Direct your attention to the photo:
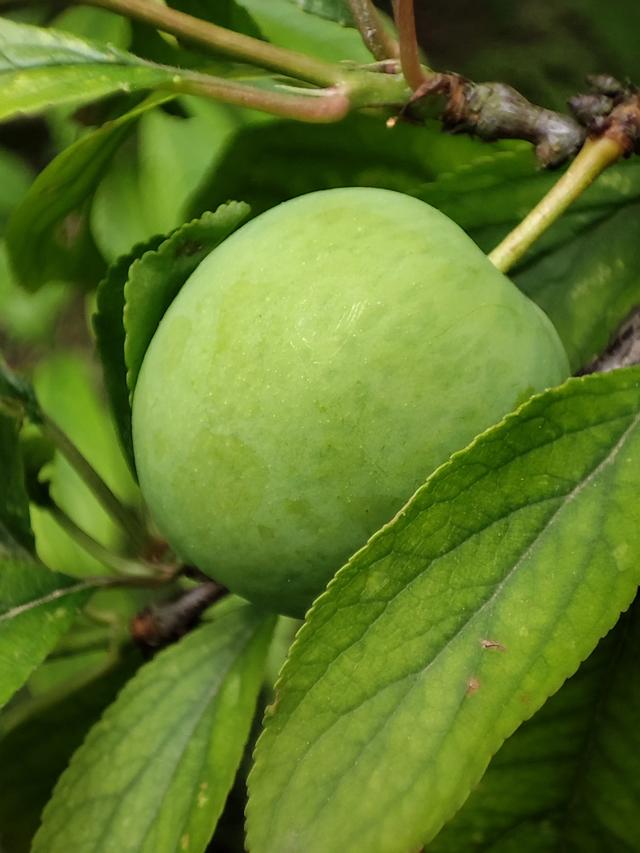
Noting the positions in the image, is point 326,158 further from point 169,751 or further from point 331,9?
point 169,751

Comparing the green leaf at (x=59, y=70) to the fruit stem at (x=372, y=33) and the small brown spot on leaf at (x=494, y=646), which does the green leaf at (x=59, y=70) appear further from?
the small brown spot on leaf at (x=494, y=646)

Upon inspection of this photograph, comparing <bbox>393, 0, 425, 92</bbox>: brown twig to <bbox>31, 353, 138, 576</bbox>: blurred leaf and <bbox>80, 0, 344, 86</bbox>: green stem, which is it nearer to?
<bbox>80, 0, 344, 86</bbox>: green stem

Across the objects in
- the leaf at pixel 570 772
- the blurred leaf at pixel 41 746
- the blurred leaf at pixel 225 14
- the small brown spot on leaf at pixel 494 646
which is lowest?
the leaf at pixel 570 772

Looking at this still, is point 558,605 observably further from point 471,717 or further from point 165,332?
point 165,332

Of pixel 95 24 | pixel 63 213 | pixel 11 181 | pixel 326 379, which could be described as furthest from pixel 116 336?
pixel 11 181

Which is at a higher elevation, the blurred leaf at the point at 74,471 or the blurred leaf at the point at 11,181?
the blurred leaf at the point at 11,181

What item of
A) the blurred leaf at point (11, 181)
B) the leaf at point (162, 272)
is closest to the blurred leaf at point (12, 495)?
the leaf at point (162, 272)
